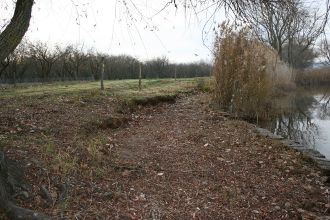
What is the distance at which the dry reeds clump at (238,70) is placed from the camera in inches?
517

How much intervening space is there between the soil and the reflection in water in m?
3.29

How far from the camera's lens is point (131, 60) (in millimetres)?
45469

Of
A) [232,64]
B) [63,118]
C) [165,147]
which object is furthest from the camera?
[232,64]

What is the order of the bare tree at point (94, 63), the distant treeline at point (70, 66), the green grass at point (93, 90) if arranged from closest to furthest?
the green grass at point (93, 90) → the distant treeline at point (70, 66) → the bare tree at point (94, 63)

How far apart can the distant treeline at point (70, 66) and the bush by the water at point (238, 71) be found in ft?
62.9

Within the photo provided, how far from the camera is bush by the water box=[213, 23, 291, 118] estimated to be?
43.1 feet

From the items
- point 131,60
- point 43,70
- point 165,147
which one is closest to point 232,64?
point 165,147

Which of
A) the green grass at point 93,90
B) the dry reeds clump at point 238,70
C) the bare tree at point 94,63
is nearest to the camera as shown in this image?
the dry reeds clump at point 238,70

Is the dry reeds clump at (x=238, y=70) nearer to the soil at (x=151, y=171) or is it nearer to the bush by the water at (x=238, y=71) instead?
the bush by the water at (x=238, y=71)

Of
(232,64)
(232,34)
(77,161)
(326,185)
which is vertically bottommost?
(326,185)

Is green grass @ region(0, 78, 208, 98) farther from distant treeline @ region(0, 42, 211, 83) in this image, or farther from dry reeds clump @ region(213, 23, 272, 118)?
→ distant treeline @ region(0, 42, 211, 83)

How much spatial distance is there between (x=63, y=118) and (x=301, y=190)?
503 cm

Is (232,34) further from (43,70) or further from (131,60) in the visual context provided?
(131,60)

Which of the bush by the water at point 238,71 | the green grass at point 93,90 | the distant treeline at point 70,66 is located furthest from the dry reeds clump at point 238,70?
the distant treeline at point 70,66
